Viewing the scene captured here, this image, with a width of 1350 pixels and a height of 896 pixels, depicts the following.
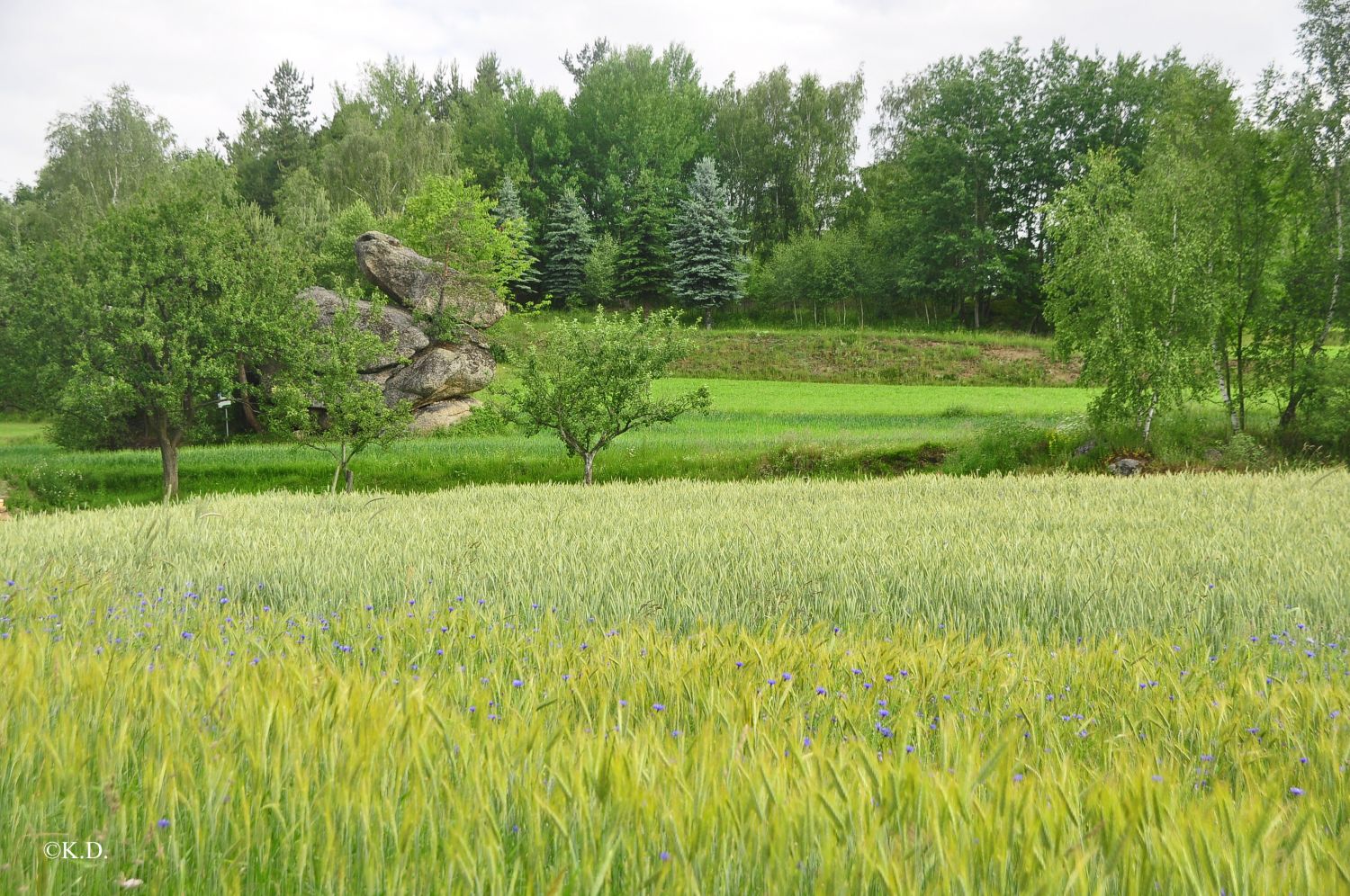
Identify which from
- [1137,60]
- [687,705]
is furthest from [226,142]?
[687,705]

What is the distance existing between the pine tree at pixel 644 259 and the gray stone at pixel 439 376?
1182 inches

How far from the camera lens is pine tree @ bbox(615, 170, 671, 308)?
61.6 meters

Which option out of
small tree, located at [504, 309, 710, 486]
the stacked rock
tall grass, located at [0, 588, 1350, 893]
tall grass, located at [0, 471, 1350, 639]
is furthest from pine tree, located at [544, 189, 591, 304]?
tall grass, located at [0, 588, 1350, 893]

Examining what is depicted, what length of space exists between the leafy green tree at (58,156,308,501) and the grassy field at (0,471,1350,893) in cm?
1809

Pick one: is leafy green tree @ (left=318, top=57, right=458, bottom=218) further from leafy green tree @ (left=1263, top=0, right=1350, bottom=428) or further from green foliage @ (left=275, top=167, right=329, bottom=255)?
leafy green tree @ (left=1263, top=0, right=1350, bottom=428)

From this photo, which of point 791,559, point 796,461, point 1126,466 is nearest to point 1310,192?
point 1126,466

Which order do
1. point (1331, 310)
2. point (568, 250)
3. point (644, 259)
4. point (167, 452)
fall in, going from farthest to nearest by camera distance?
point (644, 259)
point (568, 250)
point (167, 452)
point (1331, 310)

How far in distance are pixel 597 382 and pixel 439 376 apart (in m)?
14.4

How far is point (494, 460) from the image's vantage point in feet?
77.8

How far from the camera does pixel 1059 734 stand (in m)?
2.78

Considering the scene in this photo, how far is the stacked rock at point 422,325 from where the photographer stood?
102 feet

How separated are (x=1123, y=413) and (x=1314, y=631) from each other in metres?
17.5

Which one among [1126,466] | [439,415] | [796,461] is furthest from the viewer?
[439,415]

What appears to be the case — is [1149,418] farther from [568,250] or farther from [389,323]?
[568,250]
